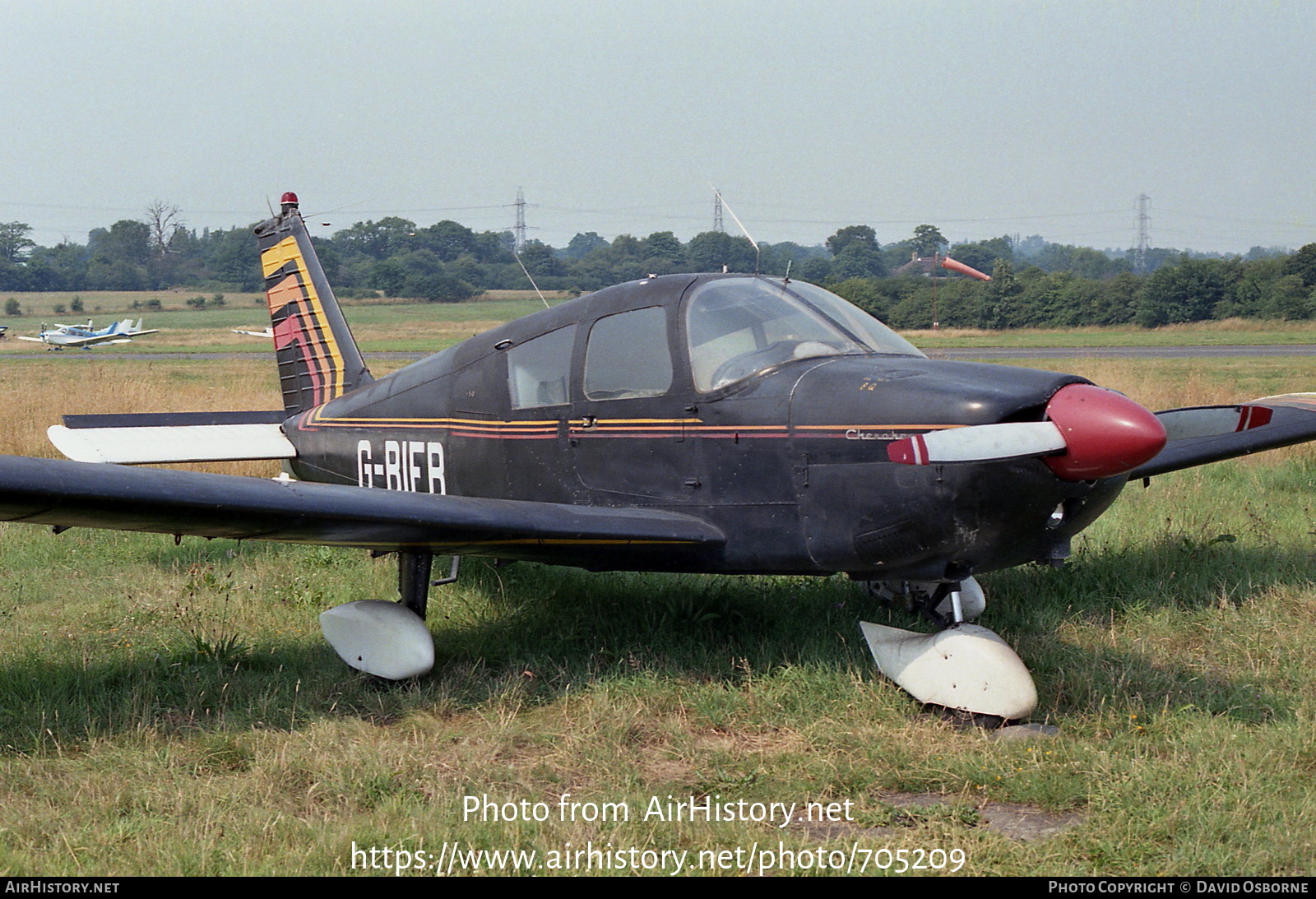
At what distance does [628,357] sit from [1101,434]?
2457 millimetres

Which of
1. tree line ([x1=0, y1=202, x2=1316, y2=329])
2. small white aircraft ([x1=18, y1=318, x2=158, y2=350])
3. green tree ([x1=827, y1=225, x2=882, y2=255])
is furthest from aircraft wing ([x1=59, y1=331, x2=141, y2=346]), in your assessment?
green tree ([x1=827, y1=225, x2=882, y2=255])

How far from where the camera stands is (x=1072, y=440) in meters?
4.34

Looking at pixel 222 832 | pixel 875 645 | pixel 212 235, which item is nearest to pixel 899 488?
pixel 875 645

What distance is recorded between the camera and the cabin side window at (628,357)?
560 cm

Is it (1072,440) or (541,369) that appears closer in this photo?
(1072,440)

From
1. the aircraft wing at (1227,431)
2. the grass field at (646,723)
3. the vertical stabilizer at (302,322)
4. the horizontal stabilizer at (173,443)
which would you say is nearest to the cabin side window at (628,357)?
the grass field at (646,723)

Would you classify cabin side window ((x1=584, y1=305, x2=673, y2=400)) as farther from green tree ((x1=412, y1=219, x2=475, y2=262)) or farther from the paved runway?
green tree ((x1=412, y1=219, x2=475, y2=262))

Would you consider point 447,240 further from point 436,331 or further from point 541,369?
point 541,369

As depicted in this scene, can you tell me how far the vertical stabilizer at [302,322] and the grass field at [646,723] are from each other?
1.76 meters

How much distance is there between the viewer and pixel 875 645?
5438 mm

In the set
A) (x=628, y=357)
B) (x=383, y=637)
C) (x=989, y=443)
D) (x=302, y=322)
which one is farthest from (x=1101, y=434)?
(x=302, y=322)

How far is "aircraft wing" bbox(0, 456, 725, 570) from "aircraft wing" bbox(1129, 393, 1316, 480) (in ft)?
7.93

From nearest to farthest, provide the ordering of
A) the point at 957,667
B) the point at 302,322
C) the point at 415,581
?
the point at 957,667 < the point at 415,581 < the point at 302,322

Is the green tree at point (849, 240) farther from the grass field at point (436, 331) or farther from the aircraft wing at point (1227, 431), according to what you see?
the aircraft wing at point (1227, 431)
